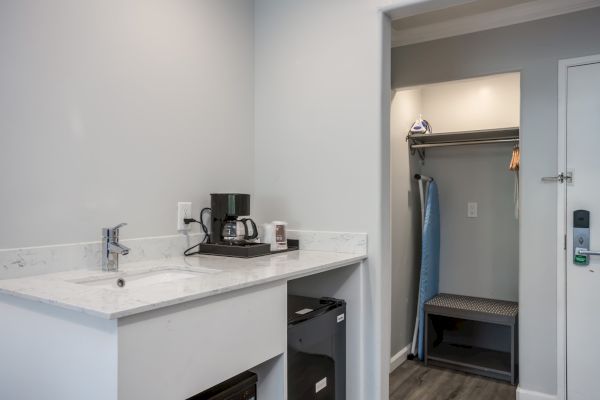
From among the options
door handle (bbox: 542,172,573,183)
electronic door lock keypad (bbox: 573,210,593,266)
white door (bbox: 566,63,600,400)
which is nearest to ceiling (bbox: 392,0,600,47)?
white door (bbox: 566,63,600,400)

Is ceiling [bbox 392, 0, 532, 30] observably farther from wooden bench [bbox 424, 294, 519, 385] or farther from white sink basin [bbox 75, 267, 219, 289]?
white sink basin [bbox 75, 267, 219, 289]

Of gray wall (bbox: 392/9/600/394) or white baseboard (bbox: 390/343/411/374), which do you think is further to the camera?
white baseboard (bbox: 390/343/411/374)

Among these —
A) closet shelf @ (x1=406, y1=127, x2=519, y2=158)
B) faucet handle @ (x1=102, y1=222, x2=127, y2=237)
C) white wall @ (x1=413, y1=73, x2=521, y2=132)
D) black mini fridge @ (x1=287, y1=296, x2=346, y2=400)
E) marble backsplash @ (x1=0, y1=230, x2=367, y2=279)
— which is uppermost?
white wall @ (x1=413, y1=73, x2=521, y2=132)

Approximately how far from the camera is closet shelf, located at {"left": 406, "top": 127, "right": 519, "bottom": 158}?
3.20 m

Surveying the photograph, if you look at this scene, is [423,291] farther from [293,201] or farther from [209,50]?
[209,50]

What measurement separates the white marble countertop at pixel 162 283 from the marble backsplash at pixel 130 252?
0.04 m

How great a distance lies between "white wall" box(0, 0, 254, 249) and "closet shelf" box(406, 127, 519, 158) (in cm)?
164

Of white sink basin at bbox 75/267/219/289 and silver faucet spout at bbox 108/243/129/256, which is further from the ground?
silver faucet spout at bbox 108/243/129/256

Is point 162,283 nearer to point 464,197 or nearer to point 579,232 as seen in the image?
point 579,232

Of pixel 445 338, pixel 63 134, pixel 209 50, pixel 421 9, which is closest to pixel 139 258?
pixel 63 134

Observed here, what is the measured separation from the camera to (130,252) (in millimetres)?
1771

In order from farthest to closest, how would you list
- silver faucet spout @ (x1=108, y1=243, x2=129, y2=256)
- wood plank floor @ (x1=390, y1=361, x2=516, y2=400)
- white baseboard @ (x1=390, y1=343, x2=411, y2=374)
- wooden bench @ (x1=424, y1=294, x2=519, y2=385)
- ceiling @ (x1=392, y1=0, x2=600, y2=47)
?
white baseboard @ (x1=390, y1=343, x2=411, y2=374) → wooden bench @ (x1=424, y1=294, x2=519, y2=385) → wood plank floor @ (x1=390, y1=361, x2=516, y2=400) → ceiling @ (x1=392, y1=0, x2=600, y2=47) → silver faucet spout @ (x1=108, y1=243, x2=129, y2=256)

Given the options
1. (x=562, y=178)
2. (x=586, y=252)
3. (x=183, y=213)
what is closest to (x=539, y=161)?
(x=562, y=178)

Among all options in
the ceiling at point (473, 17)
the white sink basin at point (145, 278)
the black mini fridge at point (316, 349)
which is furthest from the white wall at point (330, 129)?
the white sink basin at point (145, 278)
